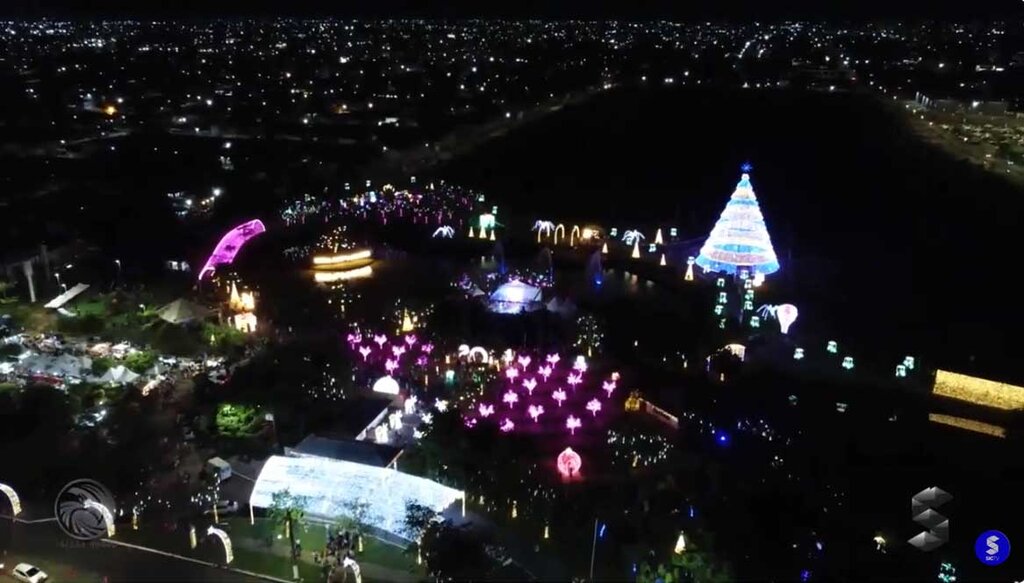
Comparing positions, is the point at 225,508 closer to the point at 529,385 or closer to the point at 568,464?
the point at 568,464

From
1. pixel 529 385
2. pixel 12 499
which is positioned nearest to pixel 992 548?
pixel 529 385

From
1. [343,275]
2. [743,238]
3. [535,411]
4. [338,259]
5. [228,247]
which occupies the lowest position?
[535,411]

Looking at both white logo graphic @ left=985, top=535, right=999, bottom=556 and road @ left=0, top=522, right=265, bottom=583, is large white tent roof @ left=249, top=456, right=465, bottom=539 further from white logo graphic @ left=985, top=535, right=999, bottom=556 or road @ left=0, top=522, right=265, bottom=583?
white logo graphic @ left=985, top=535, right=999, bottom=556

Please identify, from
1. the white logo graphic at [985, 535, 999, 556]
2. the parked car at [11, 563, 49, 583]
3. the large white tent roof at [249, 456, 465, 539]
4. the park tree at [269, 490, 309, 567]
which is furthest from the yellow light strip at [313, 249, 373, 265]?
the white logo graphic at [985, 535, 999, 556]

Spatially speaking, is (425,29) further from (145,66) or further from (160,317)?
(160,317)

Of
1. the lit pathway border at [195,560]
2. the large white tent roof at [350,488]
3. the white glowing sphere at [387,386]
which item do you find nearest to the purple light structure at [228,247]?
the white glowing sphere at [387,386]
